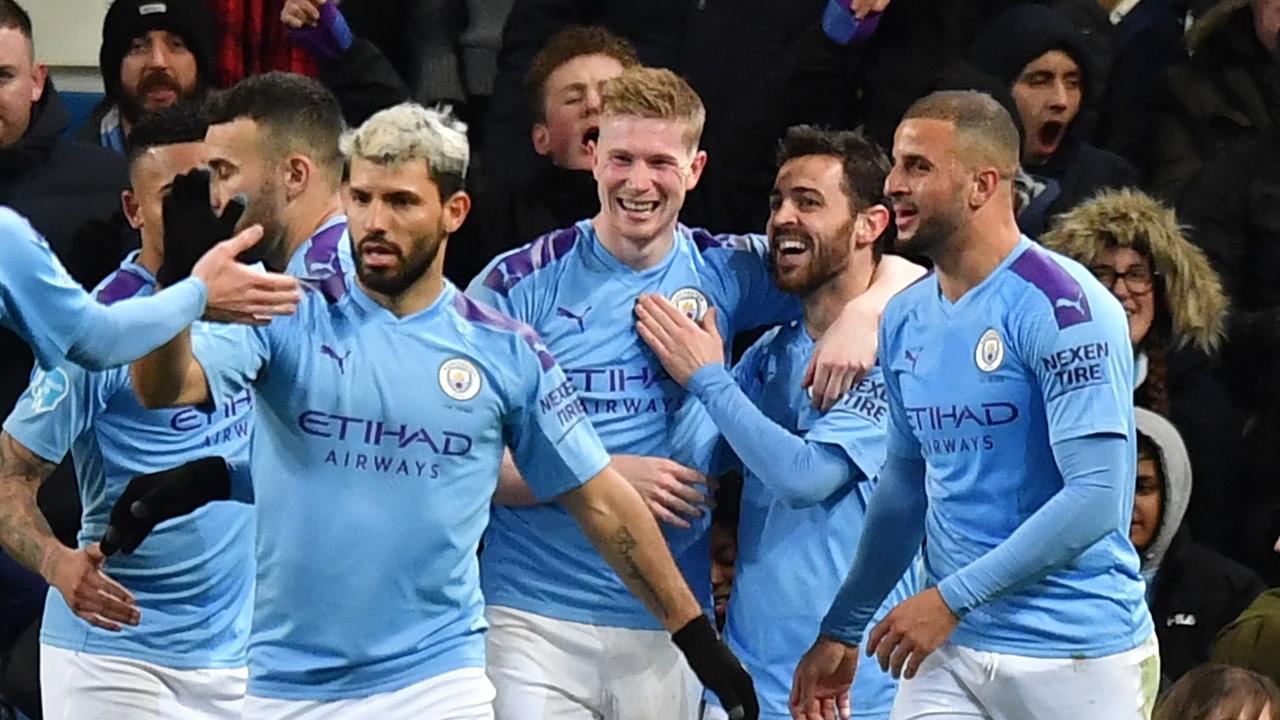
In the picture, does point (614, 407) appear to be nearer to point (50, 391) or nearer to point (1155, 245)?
point (50, 391)

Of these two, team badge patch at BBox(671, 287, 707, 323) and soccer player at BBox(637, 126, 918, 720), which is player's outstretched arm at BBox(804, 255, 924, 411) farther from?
team badge patch at BBox(671, 287, 707, 323)

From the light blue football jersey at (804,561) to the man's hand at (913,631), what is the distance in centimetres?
80

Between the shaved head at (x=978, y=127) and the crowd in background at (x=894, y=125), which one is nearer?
the shaved head at (x=978, y=127)

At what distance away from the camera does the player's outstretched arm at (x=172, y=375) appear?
5.22m

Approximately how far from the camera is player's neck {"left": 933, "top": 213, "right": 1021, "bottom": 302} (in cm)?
580

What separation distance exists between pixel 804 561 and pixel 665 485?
0.42 meters

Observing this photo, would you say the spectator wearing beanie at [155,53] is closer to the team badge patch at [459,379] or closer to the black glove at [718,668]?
the team badge patch at [459,379]

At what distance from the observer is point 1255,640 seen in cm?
677

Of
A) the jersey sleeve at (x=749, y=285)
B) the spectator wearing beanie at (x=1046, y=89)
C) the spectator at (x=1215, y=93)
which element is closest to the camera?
the jersey sleeve at (x=749, y=285)

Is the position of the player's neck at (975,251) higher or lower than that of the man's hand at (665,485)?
higher

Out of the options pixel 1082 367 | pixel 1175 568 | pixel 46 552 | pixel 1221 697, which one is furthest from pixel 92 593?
pixel 1175 568

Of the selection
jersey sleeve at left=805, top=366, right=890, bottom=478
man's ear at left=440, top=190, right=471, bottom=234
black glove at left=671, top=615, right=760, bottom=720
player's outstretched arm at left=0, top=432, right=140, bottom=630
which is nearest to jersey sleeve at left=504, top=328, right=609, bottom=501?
man's ear at left=440, top=190, right=471, bottom=234

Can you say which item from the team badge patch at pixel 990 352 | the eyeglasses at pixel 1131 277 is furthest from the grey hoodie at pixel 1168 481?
the team badge patch at pixel 990 352

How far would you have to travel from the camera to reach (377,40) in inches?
342
